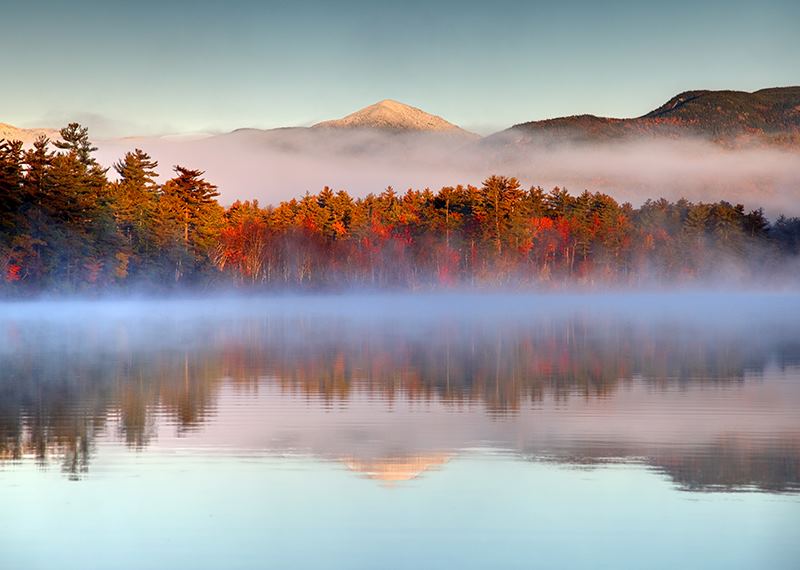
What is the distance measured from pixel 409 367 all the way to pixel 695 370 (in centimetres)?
673

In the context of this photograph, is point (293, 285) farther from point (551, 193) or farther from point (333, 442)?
point (333, 442)

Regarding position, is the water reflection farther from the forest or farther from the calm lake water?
the forest

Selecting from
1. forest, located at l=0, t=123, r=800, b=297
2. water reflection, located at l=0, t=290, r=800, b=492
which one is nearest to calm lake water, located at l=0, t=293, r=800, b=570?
water reflection, located at l=0, t=290, r=800, b=492

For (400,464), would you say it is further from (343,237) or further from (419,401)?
(343,237)

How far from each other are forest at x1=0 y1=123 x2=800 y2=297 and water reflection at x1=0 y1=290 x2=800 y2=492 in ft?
137

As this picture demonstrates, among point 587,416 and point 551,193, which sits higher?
point 551,193

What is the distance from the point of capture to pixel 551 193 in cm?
14788

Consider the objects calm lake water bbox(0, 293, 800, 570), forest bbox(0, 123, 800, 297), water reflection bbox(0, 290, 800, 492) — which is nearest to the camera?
calm lake water bbox(0, 293, 800, 570)

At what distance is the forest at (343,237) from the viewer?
253 feet

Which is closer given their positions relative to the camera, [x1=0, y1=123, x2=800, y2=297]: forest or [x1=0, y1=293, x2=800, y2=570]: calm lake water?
[x1=0, y1=293, x2=800, y2=570]: calm lake water

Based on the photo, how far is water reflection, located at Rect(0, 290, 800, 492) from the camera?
14.1 meters

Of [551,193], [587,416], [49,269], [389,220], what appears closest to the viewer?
[587,416]

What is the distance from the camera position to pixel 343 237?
134000 mm

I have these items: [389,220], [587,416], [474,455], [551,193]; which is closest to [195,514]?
[474,455]
